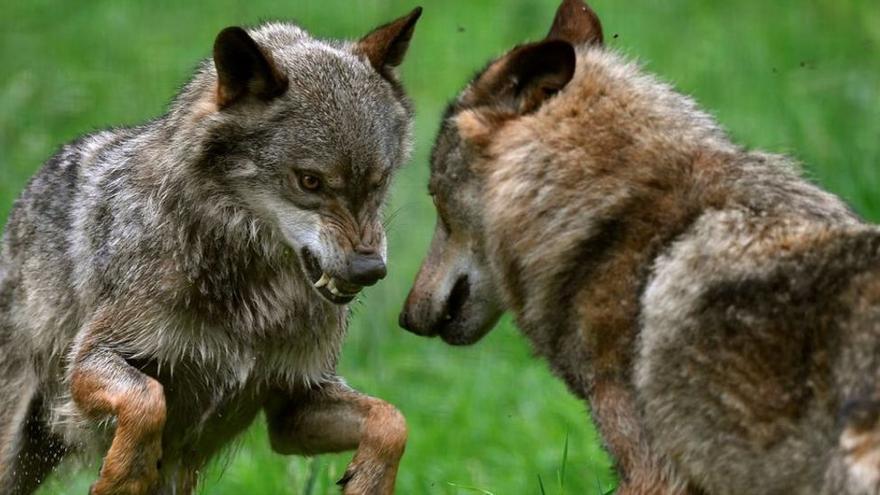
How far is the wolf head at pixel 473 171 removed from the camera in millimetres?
5980

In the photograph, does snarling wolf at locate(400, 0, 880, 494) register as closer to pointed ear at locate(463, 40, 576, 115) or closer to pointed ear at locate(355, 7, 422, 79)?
pointed ear at locate(463, 40, 576, 115)

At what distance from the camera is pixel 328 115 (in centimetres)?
625

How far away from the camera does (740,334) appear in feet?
17.2

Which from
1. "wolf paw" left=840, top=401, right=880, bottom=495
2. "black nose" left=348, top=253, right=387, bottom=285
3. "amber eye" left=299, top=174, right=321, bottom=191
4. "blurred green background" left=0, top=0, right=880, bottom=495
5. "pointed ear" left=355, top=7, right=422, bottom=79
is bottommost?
"blurred green background" left=0, top=0, right=880, bottom=495

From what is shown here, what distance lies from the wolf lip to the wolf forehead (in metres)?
0.35

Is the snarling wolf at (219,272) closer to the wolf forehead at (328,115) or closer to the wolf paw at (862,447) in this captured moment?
the wolf forehead at (328,115)

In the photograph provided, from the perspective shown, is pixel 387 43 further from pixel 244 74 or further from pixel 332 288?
pixel 332 288

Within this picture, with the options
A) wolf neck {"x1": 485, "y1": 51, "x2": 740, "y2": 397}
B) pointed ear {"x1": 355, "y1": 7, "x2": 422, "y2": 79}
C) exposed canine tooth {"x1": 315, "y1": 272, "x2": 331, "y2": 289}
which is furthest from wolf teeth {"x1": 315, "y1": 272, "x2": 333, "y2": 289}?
pointed ear {"x1": 355, "y1": 7, "x2": 422, "y2": 79}

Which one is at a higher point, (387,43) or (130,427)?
(387,43)

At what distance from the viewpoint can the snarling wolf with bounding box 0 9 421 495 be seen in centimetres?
620

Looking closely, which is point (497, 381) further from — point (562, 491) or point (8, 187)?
point (8, 187)

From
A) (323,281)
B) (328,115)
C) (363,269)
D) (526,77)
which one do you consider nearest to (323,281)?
(323,281)

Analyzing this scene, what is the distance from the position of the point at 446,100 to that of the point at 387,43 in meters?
4.81

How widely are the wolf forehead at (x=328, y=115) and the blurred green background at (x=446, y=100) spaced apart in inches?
59.7
